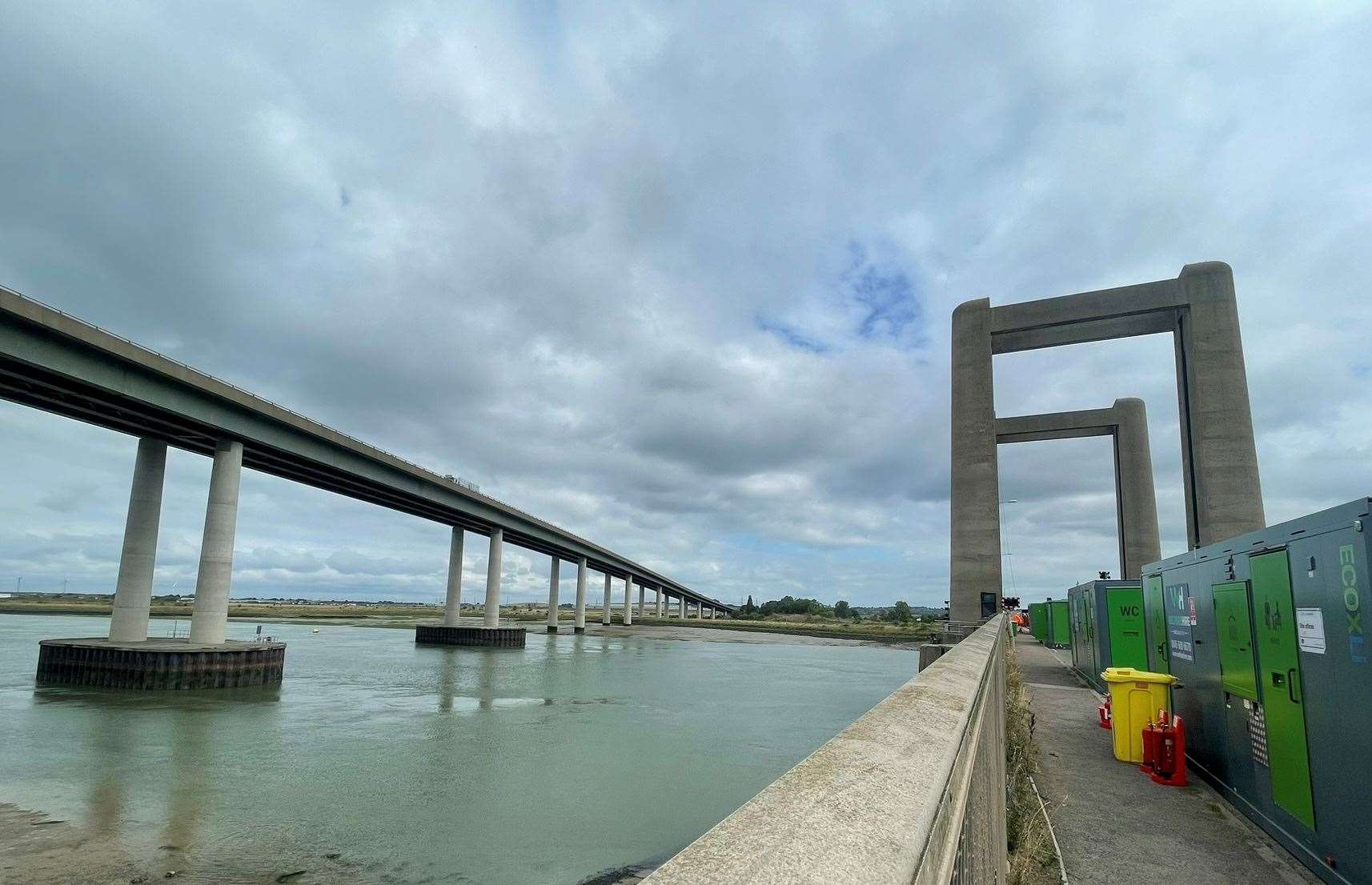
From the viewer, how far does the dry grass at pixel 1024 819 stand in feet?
16.9

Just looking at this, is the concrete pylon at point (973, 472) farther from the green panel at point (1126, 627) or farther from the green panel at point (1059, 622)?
the green panel at point (1126, 627)

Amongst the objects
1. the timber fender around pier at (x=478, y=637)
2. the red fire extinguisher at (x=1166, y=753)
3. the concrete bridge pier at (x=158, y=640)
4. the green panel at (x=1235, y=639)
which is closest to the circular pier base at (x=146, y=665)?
the concrete bridge pier at (x=158, y=640)

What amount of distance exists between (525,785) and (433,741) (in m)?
5.78

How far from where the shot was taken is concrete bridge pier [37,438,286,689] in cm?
2920

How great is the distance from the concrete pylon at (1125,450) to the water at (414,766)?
58.8 feet

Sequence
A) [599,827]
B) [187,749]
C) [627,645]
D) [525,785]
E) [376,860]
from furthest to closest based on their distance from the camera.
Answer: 1. [627,645]
2. [187,749]
3. [525,785]
4. [599,827]
5. [376,860]

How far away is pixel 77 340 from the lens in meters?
25.6

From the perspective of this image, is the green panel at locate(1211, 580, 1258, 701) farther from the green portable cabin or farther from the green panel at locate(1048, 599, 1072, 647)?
the green portable cabin

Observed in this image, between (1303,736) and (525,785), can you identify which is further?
(525,785)

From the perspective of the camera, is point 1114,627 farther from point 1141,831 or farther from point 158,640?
point 158,640

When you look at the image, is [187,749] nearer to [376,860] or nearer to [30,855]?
[30,855]

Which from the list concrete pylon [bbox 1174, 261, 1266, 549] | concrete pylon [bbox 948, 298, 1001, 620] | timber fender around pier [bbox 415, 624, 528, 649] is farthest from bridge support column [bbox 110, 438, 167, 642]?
concrete pylon [bbox 1174, 261, 1266, 549]

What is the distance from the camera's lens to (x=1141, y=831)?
710 centimetres

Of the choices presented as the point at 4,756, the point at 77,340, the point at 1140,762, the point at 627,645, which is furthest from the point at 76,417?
the point at 627,645
